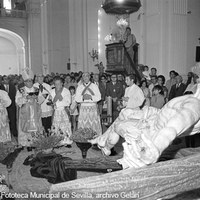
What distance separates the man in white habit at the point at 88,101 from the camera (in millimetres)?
7168

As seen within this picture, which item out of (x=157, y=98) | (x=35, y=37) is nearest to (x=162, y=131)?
(x=157, y=98)

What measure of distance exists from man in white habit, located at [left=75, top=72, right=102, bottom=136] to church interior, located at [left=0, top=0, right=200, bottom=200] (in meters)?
0.02

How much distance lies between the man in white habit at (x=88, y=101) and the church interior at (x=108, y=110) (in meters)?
0.02

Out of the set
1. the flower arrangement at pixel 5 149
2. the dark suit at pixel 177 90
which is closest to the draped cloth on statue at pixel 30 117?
the flower arrangement at pixel 5 149

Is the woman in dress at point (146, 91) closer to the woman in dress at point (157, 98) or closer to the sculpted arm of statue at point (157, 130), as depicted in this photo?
the woman in dress at point (157, 98)

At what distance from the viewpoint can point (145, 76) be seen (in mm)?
10508

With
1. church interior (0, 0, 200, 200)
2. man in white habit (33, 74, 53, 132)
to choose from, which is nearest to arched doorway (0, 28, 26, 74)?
church interior (0, 0, 200, 200)

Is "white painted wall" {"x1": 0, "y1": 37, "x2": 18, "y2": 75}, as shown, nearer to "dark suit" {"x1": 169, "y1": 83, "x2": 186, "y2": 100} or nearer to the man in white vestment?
"dark suit" {"x1": 169, "y1": 83, "x2": 186, "y2": 100}

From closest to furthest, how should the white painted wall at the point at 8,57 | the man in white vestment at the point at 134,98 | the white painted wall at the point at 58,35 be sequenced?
the man in white vestment at the point at 134,98
the white painted wall at the point at 58,35
the white painted wall at the point at 8,57

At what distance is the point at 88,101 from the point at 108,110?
601 millimetres

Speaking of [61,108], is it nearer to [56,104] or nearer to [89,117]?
[56,104]

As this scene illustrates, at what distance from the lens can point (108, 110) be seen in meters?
7.43

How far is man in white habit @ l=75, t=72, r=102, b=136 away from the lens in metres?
7.17

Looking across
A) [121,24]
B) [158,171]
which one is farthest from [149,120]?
[121,24]
